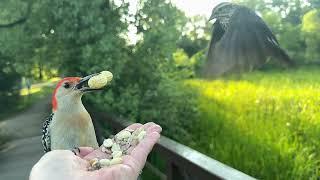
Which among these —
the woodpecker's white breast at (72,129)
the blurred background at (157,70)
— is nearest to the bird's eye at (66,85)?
the woodpecker's white breast at (72,129)

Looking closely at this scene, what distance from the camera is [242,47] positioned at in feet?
10.3

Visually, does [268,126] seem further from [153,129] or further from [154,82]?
[153,129]

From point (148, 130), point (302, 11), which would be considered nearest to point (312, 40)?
point (302, 11)

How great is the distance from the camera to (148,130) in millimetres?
2137

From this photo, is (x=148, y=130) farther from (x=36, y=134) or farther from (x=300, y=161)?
(x=36, y=134)

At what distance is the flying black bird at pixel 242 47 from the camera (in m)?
3.08

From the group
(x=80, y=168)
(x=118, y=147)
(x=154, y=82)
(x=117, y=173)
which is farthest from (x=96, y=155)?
(x=154, y=82)

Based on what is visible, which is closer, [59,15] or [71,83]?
[71,83]

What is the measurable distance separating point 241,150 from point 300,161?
2.77 ft

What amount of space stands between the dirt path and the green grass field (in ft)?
6.87

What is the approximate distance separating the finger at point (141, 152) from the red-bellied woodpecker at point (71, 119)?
0.76 meters

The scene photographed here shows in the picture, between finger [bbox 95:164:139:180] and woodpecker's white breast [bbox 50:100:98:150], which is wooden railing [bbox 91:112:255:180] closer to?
woodpecker's white breast [bbox 50:100:98:150]

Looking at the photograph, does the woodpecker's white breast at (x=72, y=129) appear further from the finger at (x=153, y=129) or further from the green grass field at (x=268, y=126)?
the green grass field at (x=268, y=126)

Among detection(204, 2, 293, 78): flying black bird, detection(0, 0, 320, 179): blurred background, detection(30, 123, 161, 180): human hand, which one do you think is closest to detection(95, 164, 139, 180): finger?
detection(30, 123, 161, 180): human hand
